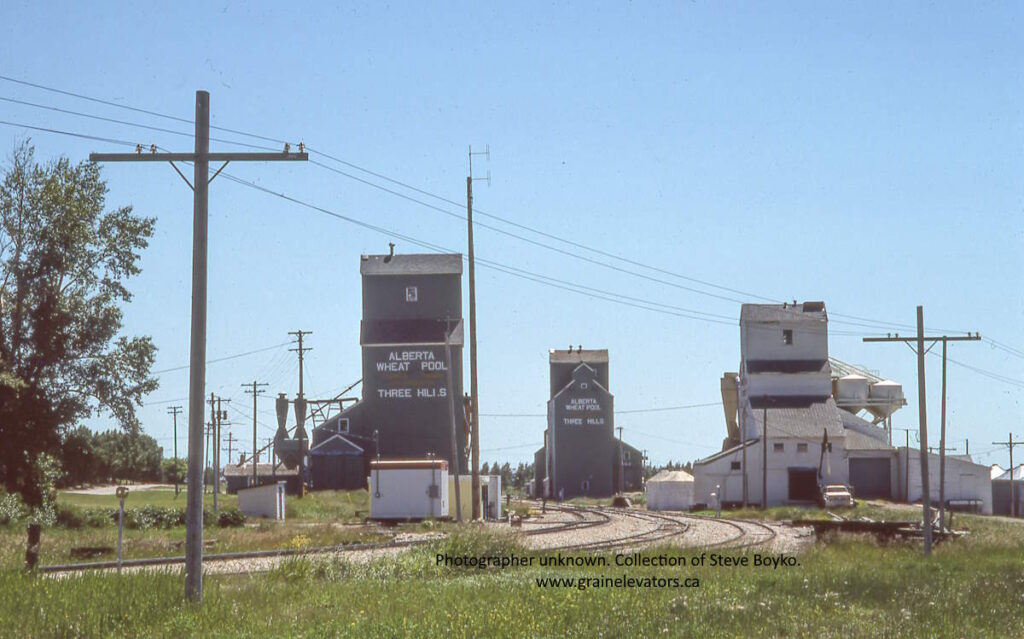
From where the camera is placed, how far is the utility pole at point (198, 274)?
16406 mm

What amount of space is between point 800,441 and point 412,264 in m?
30.1

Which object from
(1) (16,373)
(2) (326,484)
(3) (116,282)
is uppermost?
(3) (116,282)

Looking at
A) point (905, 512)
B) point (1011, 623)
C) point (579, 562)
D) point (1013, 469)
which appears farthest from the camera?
point (1013, 469)

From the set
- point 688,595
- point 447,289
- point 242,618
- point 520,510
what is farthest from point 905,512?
point 242,618

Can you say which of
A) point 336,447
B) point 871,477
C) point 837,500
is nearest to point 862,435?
point 871,477

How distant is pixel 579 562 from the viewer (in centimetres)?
2380

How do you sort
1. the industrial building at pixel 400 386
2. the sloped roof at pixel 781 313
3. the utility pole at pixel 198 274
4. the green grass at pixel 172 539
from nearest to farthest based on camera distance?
the utility pole at pixel 198 274, the green grass at pixel 172 539, the industrial building at pixel 400 386, the sloped roof at pixel 781 313

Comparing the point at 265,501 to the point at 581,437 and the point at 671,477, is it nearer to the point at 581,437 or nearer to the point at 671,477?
the point at 671,477

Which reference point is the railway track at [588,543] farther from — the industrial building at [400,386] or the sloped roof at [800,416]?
the industrial building at [400,386]

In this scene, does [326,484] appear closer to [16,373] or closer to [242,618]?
[16,373]

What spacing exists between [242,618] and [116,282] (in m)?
31.0

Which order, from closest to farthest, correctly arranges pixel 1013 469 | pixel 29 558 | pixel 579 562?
pixel 29 558 < pixel 579 562 < pixel 1013 469

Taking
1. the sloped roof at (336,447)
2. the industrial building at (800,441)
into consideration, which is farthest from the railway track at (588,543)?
the sloped roof at (336,447)

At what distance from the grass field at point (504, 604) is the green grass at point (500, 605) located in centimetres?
3
